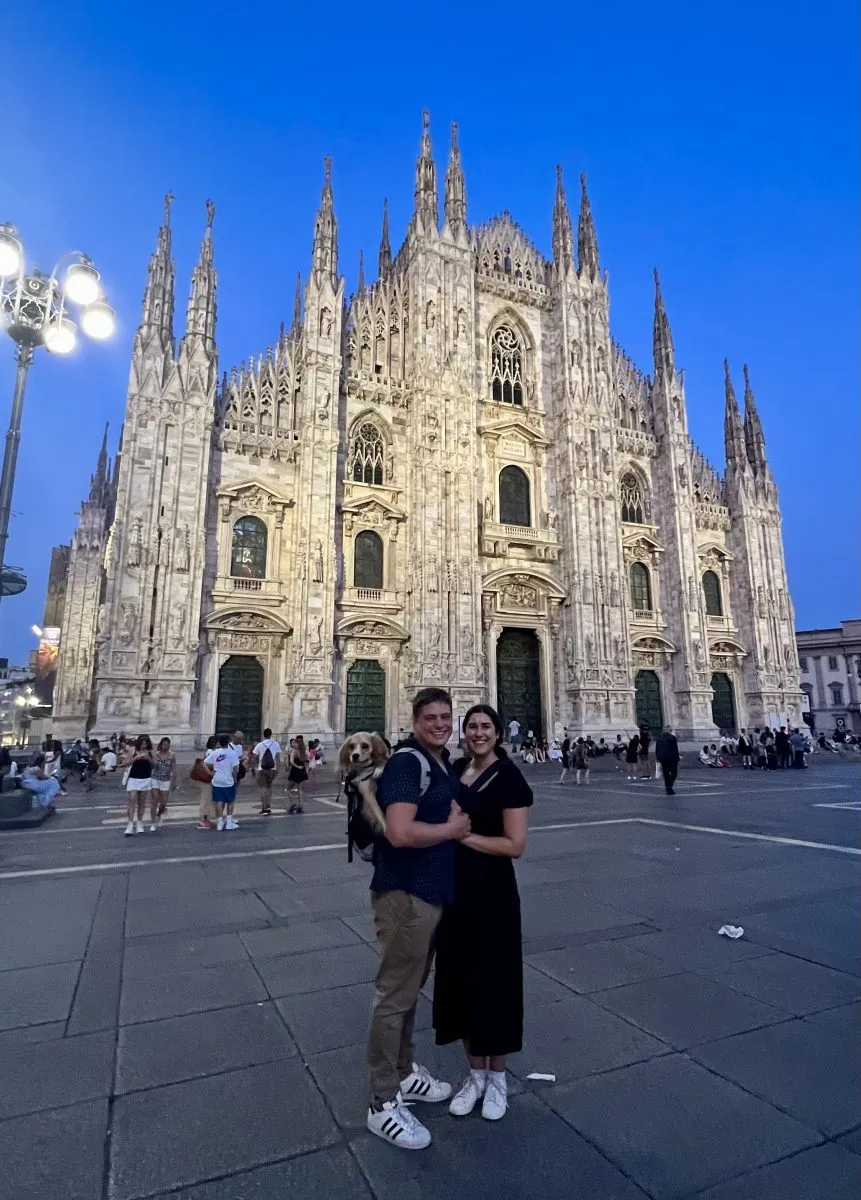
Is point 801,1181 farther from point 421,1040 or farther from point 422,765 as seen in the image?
point 422,765

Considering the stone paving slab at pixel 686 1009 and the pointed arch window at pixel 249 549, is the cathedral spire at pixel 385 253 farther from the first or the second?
the stone paving slab at pixel 686 1009

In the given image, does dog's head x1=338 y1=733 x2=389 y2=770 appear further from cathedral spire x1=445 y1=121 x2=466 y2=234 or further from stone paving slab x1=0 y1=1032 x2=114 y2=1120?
cathedral spire x1=445 y1=121 x2=466 y2=234

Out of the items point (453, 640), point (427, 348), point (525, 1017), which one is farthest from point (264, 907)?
point (427, 348)

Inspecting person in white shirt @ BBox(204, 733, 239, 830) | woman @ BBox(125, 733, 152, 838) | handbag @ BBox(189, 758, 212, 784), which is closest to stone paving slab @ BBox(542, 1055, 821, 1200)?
person in white shirt @ BBox(204, 733, 239, 830)

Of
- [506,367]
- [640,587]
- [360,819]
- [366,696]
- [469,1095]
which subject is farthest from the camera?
[640,587]

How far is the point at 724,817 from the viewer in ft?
34.4

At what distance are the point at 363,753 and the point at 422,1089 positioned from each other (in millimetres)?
1458

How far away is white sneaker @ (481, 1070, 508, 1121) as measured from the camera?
8.36ft

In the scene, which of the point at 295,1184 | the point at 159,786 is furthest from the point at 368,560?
the point at 295,1184

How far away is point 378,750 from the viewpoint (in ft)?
9.75

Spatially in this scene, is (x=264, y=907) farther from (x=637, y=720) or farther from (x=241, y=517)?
(x=637, y=720)

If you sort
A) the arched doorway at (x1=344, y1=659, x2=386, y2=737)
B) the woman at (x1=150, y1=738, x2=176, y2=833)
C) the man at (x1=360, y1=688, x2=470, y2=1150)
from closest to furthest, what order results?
1. the man at (x1=360, y1=688, x2=470, y2=1150)
2. the woman at (x1=150, y1=738, x2=176, y2=833)
3. the arched doorway at (x1=344, y1=659, x2=386, y2=737)

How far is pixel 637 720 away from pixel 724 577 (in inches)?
394

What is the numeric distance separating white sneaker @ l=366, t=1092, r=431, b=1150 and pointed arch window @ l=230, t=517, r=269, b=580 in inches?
855
